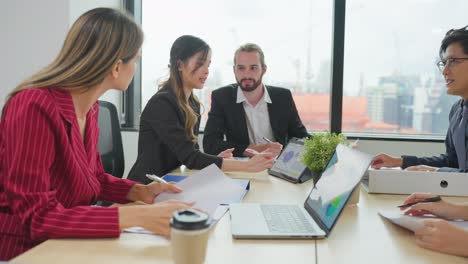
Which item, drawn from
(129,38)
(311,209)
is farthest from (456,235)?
(129,38)

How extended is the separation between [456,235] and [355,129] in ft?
8.51

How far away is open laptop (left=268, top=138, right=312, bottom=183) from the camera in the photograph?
189 centimetres

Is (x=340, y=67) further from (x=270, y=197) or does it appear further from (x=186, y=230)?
(x=186, y=230)

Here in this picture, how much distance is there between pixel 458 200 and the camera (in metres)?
1.64

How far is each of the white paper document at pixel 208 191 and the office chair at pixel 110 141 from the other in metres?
0.87

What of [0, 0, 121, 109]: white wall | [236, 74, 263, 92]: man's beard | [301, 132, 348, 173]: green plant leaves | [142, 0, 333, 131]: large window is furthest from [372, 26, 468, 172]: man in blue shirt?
[0, 0, 121, 109]: white wall

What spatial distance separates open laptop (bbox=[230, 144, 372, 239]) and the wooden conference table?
3 centimetres

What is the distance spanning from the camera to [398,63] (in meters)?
3.45

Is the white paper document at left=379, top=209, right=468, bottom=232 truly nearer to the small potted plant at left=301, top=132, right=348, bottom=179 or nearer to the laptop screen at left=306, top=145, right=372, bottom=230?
the laptop screen at left=306, top=145, right=372, bottom=230

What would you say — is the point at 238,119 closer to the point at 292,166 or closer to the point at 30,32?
the point at 292,166

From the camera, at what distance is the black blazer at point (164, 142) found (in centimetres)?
212

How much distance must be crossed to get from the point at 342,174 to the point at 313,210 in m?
0.14

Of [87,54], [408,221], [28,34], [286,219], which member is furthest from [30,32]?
[408,221]

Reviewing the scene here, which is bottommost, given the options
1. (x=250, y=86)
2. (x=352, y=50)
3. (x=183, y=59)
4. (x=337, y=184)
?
(x=337, y=184)
